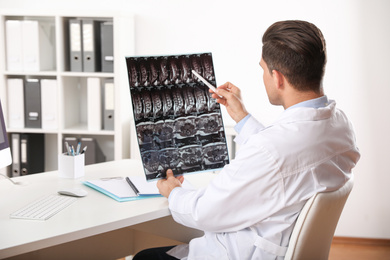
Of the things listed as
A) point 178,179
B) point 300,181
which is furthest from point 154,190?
point 300,181

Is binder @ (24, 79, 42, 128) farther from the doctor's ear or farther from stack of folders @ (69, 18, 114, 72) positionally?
the doctor's ear

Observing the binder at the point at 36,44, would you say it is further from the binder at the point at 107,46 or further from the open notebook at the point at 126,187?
the open notebook at the point at 126,187

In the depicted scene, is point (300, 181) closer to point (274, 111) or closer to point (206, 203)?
point (206, 203)

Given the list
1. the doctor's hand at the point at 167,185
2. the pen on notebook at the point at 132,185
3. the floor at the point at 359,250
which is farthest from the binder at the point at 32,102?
the floor at the point at 359,250

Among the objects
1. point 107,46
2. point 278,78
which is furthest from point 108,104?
point 278,78

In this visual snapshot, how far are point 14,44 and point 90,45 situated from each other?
1.62ft

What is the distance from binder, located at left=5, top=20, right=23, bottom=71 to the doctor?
2.14m

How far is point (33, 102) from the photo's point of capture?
3.22m

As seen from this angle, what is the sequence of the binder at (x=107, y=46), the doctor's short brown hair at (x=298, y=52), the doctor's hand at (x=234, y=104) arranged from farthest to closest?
the binder at (x=107, y=46) → the doctor's hand at (x=234, y=104) → the doctor's short brown hair at (x=298, y=52)

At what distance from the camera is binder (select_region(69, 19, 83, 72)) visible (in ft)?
10.3

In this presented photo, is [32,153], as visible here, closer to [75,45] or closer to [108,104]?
[108,104]

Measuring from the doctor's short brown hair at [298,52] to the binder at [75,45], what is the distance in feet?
6.51

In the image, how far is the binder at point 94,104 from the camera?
3.18 meters

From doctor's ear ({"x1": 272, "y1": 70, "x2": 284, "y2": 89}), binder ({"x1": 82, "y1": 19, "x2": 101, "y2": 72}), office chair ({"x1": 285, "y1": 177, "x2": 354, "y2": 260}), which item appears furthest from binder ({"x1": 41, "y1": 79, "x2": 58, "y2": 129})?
office chair ({"x1": 285, "y1": 177, "x2": 354, "y2": 260})
